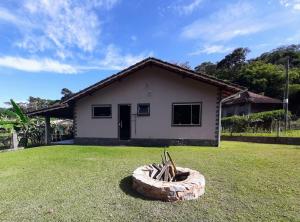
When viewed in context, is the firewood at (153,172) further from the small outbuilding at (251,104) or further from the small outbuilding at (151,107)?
the small outbuilding at (251,104)

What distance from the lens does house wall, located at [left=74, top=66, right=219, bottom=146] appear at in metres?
14.1

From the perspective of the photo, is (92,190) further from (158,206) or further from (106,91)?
(106,91)

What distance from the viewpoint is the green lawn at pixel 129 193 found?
5.03m

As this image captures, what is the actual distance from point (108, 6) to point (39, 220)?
12335 mm

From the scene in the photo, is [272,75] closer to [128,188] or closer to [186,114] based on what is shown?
[186,114]

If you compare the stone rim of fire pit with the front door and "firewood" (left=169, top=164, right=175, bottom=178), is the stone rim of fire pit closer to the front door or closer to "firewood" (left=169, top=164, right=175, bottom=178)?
"firewood" (left=169, top=164, right=175, bottom=178)

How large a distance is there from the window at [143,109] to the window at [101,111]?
6.02 feet

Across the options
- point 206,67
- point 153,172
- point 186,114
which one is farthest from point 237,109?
point 206,67

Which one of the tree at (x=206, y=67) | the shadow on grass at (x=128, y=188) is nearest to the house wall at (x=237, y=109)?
the shadow on grass at (x=128, y=188)

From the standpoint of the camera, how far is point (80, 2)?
12625mm

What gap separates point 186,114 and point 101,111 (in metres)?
5.01

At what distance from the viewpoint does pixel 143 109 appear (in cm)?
1491

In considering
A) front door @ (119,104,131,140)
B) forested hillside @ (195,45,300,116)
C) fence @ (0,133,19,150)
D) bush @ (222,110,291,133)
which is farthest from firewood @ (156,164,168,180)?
forested hillside @ (195,45,300,116)

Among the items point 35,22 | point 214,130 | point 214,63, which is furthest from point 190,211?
point 214,63
